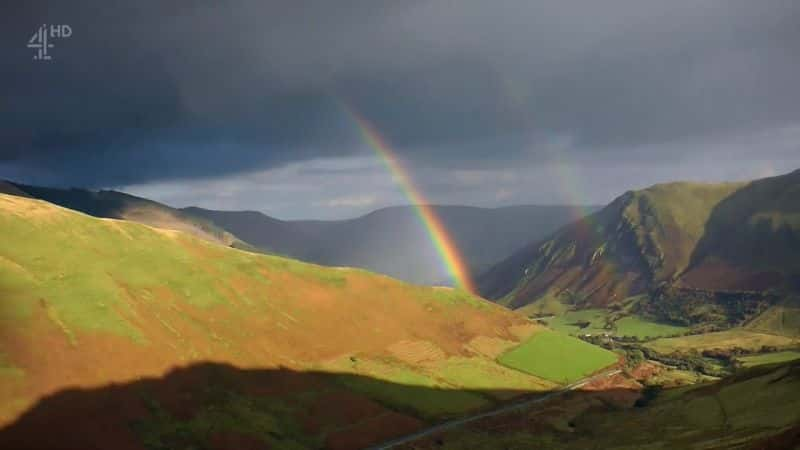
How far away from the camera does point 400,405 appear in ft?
511

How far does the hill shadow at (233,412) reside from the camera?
360 feet

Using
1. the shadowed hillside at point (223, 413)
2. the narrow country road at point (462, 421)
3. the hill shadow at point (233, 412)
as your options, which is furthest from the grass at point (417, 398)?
the narrow country road at point (462, 421)

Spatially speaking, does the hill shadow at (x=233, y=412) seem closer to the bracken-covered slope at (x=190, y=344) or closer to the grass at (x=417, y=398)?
the grass at (x=417, y=398)

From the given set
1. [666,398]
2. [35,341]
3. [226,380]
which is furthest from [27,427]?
[666,398]

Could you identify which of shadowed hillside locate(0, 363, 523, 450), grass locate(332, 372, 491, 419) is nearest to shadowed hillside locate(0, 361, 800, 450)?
shadowed hillside locate(0, 363, 523, 450)

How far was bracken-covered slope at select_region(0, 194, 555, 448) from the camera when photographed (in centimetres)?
12062

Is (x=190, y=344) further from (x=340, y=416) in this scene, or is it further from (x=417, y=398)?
(x=417, y=398)

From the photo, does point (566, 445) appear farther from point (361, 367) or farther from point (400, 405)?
point (361, 367)

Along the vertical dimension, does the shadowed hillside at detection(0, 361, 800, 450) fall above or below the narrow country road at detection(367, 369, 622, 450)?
above

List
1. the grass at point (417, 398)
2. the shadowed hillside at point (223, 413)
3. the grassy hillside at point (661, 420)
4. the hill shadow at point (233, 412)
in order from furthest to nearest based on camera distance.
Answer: the grass at point (417, 398)
the grassy hillside at point (661, 420)
the hill shadow at point (233, 412)
the shadowed hillside at point (223, 413)

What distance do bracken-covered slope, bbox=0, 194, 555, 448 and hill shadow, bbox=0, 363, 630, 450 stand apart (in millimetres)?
394

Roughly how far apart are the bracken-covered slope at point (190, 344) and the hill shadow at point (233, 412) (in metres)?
0.39

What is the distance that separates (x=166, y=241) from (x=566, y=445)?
12914cm

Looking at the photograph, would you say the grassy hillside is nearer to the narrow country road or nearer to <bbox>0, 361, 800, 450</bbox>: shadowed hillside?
<bbox>0, 361, 800, 450</bbox>: shadowed hillside
